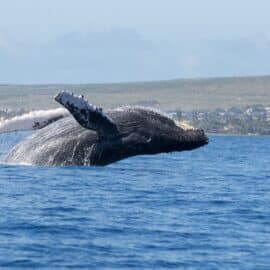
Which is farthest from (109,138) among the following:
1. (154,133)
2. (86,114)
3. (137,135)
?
(154,133)

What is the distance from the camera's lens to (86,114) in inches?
768

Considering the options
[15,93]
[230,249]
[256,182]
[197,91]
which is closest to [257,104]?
[197,91]

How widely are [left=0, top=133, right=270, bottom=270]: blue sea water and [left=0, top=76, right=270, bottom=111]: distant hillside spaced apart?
141 m

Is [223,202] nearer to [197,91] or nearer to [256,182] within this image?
[256,182]

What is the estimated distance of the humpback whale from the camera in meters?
20.0

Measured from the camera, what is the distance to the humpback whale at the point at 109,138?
20000 mm

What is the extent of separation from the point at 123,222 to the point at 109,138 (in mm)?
5136

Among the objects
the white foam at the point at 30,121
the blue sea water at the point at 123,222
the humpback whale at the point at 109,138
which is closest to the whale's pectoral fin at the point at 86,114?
the humpback whale at the point at 109,138

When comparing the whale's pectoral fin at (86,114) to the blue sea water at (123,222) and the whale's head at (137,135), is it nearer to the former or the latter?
the whale's head at (137,135)

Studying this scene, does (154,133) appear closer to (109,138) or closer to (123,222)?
(109,138)

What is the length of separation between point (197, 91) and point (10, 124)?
167257 millimetres

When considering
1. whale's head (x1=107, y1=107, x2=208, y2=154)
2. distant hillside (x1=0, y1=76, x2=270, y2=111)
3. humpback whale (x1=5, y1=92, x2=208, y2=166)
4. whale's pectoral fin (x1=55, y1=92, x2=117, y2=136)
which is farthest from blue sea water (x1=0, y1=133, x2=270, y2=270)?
distant hillside (x1=0, y1=76, x2=270, y2=111)

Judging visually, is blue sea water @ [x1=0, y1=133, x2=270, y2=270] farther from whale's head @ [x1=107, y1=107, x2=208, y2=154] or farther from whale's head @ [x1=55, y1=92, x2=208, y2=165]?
whale's head @ [x1=107, y1=107, x2=208, y2=154]

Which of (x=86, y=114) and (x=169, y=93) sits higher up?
(x=169, y=93)
